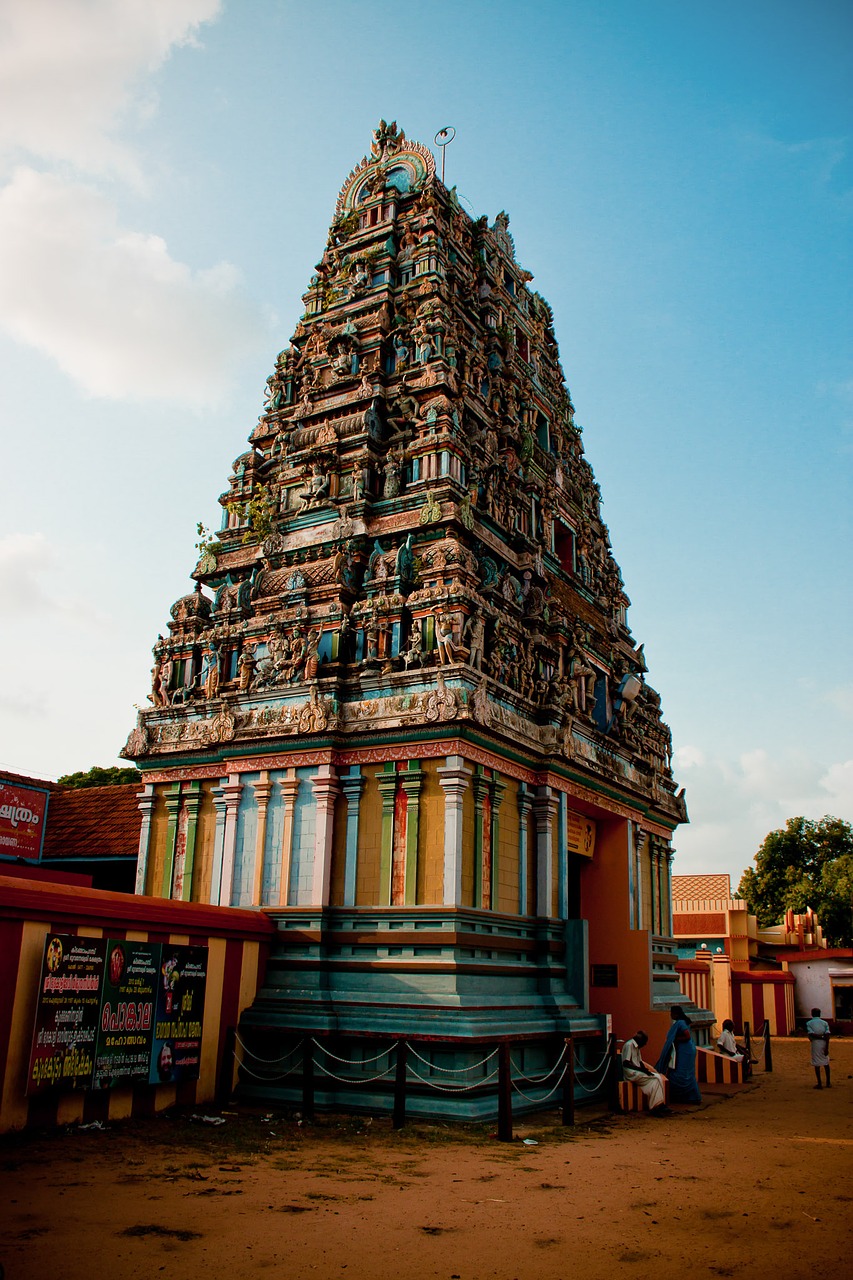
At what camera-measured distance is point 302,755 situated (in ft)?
54.4

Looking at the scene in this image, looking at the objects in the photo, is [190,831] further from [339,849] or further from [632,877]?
[632,877]

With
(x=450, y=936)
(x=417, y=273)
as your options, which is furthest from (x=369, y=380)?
(x=450, y=936)

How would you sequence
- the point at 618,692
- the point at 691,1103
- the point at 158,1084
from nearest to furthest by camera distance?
the point at 158,1084, the point at 691,1103, the point at 618,692

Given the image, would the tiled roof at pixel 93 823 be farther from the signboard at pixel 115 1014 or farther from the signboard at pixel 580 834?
the signboard at pixel 580 834

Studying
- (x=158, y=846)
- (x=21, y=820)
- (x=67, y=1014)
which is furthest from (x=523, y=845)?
(x=21, y=820)

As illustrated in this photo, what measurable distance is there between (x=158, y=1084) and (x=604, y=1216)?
6591 millimetres

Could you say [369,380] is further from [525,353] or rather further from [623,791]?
[623,791]

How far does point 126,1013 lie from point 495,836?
20.5 feet

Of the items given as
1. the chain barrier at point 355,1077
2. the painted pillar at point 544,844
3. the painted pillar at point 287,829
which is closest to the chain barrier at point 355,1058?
the chain barrier at point 355,1077

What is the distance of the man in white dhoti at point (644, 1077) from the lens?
1498cm

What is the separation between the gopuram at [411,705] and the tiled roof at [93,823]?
3728 mm

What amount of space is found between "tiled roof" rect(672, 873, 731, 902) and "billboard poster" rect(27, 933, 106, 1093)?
33080mm

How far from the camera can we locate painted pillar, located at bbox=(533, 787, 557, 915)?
17078 mm

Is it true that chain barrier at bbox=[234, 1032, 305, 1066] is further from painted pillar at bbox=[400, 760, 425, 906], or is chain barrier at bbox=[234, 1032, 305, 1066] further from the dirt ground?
painted pillar at bbox=[400, 760, 425, 906]
